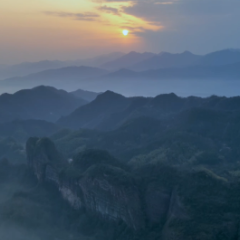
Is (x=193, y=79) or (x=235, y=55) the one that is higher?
(x=235, y=55)

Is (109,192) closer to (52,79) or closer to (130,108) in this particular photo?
(130,108)

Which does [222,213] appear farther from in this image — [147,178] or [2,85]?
[2,85]

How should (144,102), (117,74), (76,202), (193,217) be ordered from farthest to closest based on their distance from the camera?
(117,74) < (144,102) < (76,202) < (193,217)

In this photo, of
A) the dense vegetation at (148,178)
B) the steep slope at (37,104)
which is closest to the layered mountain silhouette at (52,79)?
the steep slope at (37,104)

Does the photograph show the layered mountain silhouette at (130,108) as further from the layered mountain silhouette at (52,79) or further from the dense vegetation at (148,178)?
the layered mountain silhouette at (52,79)

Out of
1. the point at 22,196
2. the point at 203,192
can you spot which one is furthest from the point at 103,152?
the point at 203,192

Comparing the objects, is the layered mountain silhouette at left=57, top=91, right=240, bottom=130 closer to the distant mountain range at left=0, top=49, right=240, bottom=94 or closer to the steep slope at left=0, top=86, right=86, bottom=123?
the steep slope at left=0, top=86, right=86, bottom=123

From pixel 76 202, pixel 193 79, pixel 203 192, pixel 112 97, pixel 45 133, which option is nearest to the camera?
pixel 203 192

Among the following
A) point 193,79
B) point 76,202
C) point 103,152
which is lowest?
point 76,202

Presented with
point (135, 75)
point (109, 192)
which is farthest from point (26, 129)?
point (135, 75)
